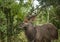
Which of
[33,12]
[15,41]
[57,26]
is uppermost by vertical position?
[33,12]

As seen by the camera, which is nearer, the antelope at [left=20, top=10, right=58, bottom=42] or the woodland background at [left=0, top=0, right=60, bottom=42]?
the antelope at [left=20, top=10, right=58, bottom=42]

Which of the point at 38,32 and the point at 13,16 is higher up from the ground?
the point at 13,16

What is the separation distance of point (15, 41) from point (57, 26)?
1569mm

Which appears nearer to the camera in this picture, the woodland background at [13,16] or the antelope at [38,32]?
the antelope at [38,32]

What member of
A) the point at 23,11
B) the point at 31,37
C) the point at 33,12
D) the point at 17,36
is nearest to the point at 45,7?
the point at 33,12

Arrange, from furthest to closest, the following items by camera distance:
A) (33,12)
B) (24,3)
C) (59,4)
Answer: (24,3) < (33,12) < (59,4)

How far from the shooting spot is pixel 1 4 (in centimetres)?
Result: 761

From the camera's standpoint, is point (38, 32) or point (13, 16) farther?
point (13, 16)

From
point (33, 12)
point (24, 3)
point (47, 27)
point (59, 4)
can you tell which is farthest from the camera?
point (24, 3)

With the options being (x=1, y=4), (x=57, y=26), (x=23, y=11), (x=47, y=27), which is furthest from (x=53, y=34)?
(x=1, y=4)

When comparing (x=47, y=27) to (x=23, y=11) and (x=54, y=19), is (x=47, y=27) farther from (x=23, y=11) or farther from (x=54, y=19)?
(x=23, y=11)

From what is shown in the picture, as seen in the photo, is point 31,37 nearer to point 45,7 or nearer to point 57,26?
point 45,7

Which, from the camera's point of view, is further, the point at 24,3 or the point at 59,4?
the point at 24,3

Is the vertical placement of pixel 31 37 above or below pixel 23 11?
below
